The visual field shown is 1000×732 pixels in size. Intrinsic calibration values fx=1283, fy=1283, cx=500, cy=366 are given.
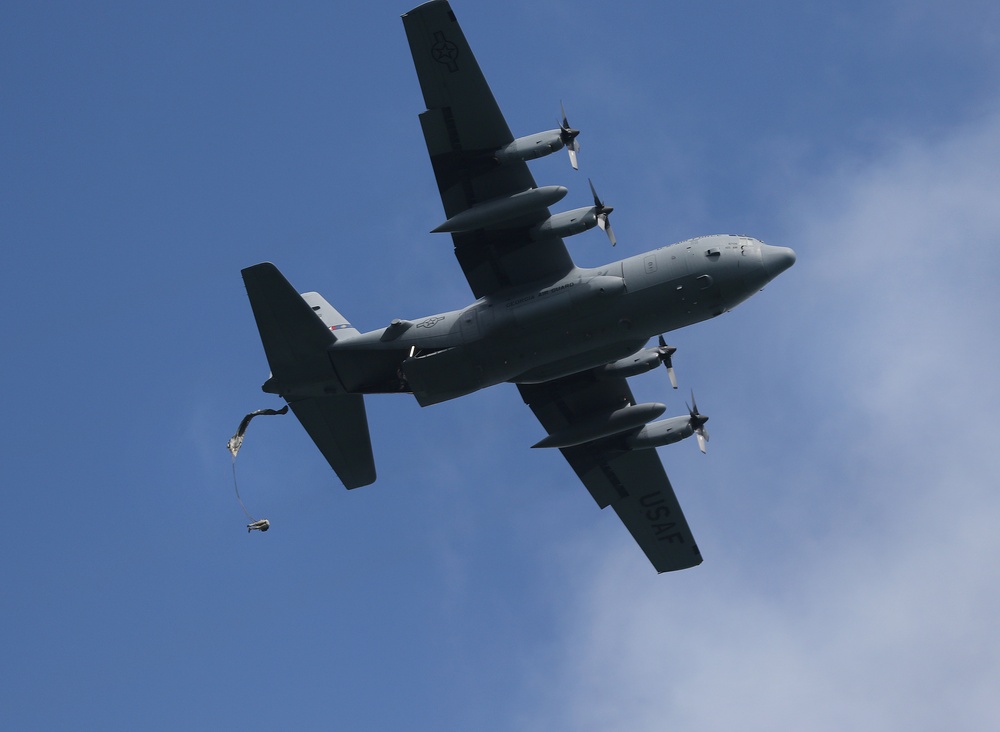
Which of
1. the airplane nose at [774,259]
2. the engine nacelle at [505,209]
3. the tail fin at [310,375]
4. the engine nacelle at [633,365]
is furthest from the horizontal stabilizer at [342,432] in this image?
the airplane nose at [774,259]

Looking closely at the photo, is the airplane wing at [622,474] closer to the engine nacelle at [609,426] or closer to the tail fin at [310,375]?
the engine nacelle at [609,426]

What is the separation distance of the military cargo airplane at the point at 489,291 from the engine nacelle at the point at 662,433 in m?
3.73

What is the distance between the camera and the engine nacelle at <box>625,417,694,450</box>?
38.6 metres

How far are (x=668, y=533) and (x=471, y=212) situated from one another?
42.7 feet

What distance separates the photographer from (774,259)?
1351 inches

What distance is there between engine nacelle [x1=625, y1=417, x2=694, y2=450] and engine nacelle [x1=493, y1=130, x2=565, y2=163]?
981 cm

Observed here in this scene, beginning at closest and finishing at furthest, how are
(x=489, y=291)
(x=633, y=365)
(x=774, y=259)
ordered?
(x=774, y=259) < (x=489, y=291) < (x=633, y=365)

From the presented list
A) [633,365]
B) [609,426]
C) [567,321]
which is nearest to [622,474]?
[609,426]

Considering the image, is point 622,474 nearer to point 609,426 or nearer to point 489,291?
point 609,426

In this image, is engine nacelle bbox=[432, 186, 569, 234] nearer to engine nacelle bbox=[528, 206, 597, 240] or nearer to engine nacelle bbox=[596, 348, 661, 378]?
engine nacelle bbox=[528, 206, 597, 240]

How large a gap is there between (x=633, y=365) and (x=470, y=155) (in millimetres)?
8163

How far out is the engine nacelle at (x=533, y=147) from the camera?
33.4 m

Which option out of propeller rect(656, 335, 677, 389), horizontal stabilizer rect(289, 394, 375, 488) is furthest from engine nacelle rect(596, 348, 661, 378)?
horizontal stabilizer rect(289, 394, 375, 488)

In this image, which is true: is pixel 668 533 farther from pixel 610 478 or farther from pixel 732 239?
pixel 732 239
